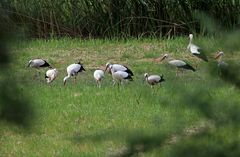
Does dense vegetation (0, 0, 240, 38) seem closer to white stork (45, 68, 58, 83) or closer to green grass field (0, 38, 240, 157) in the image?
green grass field (0, 38, 240, 157)

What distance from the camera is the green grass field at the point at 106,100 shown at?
1.64m

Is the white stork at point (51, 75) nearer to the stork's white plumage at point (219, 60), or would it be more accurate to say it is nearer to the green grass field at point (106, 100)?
the green grass field at point (106, 100)

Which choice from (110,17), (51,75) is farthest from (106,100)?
(110,17)

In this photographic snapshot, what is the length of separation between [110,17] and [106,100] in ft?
13.3

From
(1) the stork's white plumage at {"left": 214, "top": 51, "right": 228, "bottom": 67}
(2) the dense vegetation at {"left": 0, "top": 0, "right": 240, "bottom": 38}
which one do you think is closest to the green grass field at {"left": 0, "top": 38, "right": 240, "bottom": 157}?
(1) the stork's white plumage at {"left": 214, "top": 51, "right": 228, "bottom": 67}

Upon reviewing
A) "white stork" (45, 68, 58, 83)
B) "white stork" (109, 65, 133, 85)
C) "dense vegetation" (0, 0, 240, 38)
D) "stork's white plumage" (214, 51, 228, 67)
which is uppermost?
"stork's white plumage" (214, 51, 228, 67)

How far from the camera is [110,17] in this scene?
10727 mm

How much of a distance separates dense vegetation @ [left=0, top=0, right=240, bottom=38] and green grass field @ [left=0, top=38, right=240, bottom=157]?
41 centimetres

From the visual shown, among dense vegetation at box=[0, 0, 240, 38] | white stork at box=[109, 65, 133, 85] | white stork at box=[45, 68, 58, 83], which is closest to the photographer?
white stork at box=[109, 65, 133, 85]

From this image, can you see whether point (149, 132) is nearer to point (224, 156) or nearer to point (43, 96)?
point (224, 156)

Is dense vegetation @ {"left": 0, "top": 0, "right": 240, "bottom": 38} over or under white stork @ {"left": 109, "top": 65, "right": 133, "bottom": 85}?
under

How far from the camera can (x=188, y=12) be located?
10484 millimetres

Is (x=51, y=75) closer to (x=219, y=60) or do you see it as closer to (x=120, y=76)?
(x=120, y=76)

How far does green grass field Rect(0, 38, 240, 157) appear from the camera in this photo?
64.4 inches
